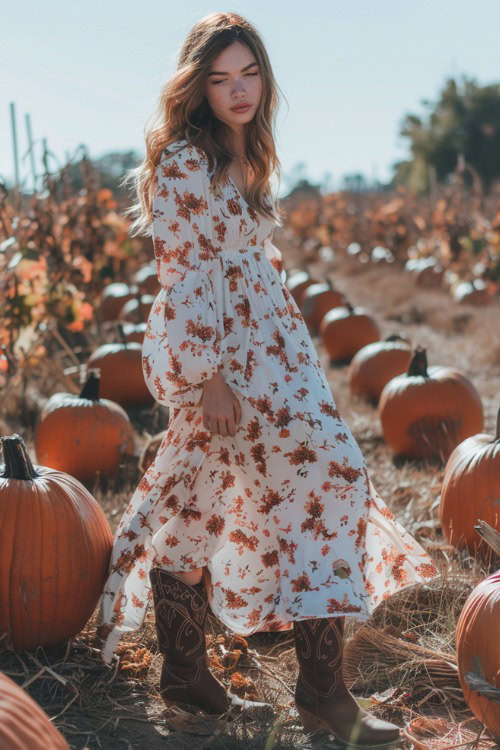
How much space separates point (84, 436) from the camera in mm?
4230

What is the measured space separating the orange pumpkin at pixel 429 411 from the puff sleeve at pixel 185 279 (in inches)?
94.8

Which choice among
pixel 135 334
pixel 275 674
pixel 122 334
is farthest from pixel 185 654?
pixel 135 334

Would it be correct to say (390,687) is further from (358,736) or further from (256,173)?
(256,173)

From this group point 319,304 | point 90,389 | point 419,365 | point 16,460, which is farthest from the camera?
point 319,304

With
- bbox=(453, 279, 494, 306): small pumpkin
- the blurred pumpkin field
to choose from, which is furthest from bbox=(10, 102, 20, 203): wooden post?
bbox=(453, 279, 494, 306): small pumpkin

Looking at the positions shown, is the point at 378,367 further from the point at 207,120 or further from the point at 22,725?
the point at 22,725

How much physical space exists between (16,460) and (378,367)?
3.59 metres

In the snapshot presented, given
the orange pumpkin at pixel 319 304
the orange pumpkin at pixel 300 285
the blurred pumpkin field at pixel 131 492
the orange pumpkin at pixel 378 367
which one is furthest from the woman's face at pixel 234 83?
the orange pumpkin at pixel 300 285

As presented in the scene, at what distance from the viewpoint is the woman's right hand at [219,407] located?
222 cm

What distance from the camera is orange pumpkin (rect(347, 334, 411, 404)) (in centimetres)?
582

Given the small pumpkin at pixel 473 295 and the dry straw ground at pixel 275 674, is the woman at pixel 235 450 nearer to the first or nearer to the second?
the dry straw ground at pixel 275 674

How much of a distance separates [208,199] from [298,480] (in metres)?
0.73

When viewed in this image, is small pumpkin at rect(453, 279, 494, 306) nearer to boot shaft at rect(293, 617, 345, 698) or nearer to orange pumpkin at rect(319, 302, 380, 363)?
orange pumpkin at rect(319, 302, 380, 363)

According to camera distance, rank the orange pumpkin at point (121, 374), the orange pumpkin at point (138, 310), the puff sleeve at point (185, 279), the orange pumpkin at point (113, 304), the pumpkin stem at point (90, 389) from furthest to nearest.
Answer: the orange pumpkin at point (113, 304), the orange pumpkin at point (138, 310), the orange pumpkin at point (121, 374), the pumpkin stem at point (90, 389), the puff sleeve at point (185, 279)
